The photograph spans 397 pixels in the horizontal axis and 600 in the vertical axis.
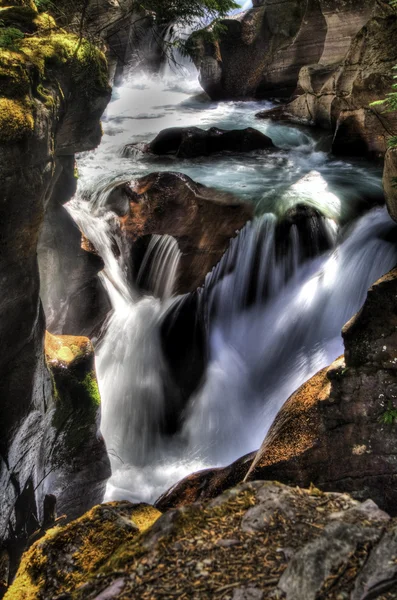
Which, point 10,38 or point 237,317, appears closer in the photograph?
point 10,38

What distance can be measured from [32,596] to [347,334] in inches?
146

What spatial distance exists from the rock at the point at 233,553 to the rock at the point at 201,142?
41.2ft

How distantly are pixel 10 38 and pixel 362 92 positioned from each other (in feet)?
33.9

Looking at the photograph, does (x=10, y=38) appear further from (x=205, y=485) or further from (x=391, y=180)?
(x=391, y=180)

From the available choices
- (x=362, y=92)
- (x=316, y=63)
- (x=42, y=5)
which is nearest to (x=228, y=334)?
(x=42, y=5)

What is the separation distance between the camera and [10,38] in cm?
477

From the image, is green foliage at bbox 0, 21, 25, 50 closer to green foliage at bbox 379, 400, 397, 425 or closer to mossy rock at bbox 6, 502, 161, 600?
mossy rock at bbox 6, 502, 161, 600

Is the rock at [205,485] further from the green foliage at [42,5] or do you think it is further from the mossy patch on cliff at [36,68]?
the green foliage at [42,5]

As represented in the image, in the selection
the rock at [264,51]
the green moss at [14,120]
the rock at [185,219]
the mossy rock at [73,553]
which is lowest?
the mossy rock at [73,553]

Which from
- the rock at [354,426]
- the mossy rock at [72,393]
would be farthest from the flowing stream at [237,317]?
the rock at [354,426]

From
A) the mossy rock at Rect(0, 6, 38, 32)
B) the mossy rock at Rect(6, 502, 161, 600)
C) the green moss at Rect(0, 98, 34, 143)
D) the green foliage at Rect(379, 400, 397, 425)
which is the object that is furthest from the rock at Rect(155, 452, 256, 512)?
the mossy rock at Rect(0, 6, 38, 32)

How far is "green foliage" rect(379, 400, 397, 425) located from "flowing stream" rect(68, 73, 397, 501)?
10.4 ft

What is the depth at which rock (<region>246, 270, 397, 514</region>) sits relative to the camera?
4293mm

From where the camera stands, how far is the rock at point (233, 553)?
208 cm
